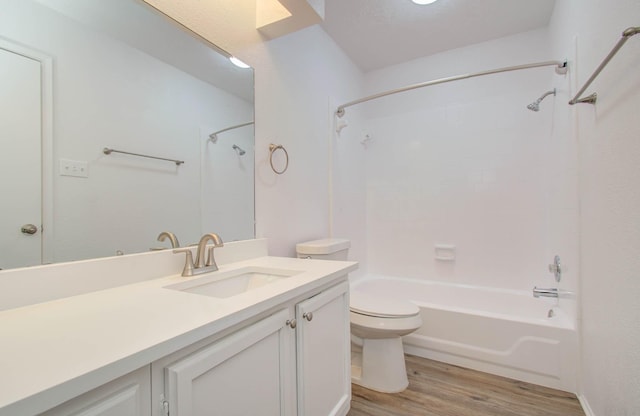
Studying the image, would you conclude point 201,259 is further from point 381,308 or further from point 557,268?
point 557,268

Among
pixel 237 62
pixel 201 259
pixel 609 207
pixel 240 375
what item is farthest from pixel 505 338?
pixel 237 62

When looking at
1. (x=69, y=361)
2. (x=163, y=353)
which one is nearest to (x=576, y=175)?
(x=163, y=353)

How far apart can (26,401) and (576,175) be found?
2.25 metres

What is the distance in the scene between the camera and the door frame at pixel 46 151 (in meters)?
0.83

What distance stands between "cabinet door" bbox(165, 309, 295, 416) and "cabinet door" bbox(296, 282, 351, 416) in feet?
0.21

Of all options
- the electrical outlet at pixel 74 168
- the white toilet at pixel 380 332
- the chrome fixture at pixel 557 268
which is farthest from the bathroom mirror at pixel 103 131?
the chrome fixture at pixel 557 268

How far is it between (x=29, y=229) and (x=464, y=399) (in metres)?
2.09

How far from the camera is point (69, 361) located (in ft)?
1.56

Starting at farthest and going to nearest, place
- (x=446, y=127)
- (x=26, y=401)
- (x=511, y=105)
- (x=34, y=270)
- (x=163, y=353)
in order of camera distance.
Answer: (x=446, y=127) < (x=511, y=105) < (x=34, y=270) < (x=163, y=353) < (x=26, y=401)

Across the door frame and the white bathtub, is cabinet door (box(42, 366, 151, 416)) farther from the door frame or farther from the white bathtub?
the white bathtub

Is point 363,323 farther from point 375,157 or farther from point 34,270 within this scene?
point 375,157

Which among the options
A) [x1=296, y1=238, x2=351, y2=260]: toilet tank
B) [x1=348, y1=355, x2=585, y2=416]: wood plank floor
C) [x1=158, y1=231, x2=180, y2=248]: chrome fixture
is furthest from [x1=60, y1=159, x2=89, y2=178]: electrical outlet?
[x1=348, y1=355, x2=585, y2=416]: wood plank floor

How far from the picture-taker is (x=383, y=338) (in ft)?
5.73

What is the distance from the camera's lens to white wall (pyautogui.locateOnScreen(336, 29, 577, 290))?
2.31 metres
